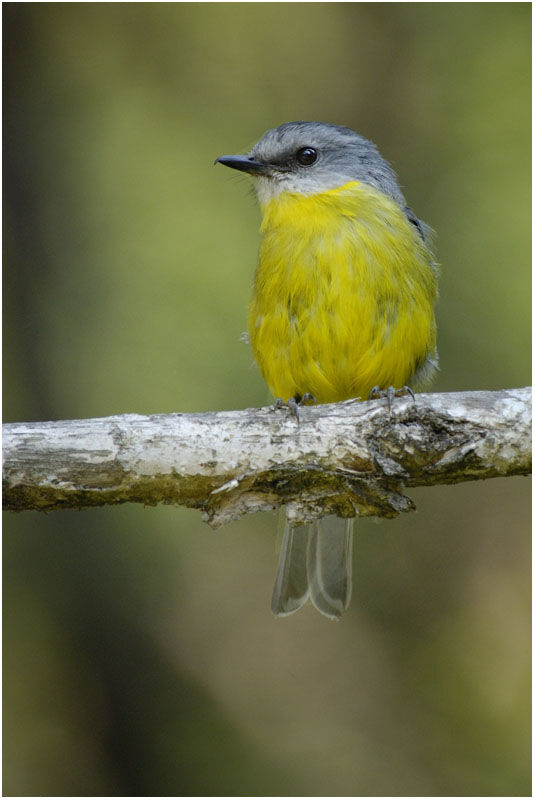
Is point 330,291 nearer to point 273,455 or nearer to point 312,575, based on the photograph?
point 273,455

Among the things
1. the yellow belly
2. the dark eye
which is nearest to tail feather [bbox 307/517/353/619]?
the yellow belly

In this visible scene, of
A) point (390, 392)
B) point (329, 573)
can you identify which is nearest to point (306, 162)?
point (390, 392)

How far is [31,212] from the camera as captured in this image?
6.10 metres

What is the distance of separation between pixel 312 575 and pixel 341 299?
132 cm

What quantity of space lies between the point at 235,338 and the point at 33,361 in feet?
3.82

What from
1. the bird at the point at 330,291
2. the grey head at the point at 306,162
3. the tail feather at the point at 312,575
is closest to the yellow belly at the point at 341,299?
the bird at the point at 330,291

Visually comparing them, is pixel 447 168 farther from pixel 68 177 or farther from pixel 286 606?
pixel 286 606

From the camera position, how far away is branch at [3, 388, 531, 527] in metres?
3.44

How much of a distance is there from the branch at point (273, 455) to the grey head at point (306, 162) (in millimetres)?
1520

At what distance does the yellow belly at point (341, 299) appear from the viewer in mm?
4270

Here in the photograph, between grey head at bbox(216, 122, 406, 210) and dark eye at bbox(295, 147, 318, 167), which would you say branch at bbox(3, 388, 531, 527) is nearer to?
grey head at bbox(216, 122, 406, 210)

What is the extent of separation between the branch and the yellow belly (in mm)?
779

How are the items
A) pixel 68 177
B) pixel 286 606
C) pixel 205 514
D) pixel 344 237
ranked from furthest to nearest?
1. pixel 68 177
2. pixel 286 606
3. pixel 344 237
4. pixel 205 514

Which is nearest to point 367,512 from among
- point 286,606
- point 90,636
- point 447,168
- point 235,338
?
point 286,606
